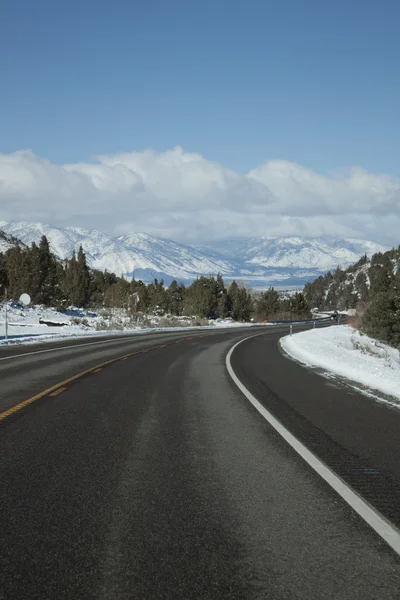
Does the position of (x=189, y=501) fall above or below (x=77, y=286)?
below

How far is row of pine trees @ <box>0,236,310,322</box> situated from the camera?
2446 inches

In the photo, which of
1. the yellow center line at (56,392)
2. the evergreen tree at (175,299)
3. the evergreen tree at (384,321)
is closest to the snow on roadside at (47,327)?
the yellow center line at (56,392)

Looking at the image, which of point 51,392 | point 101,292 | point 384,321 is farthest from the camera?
point 101,292

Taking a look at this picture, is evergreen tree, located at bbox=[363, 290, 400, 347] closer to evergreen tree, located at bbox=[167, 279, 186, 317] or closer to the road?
the road

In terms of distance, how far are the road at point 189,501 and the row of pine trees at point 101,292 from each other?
165ft

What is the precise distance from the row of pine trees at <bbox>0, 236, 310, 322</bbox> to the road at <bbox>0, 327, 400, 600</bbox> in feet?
165

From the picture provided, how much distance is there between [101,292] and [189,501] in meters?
110

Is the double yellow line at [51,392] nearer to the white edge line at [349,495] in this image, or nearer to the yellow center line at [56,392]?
the yellow center line at [56,392]

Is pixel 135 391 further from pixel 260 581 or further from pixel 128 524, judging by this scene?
pixel 260 581

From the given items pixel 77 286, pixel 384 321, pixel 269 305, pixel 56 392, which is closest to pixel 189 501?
pixel 56 392

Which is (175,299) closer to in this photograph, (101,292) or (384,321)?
(101,292)

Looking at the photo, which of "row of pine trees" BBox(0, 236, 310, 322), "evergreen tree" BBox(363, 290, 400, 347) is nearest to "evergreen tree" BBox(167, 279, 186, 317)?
"row of pine trees" BBox(0, 236, 310, 322)

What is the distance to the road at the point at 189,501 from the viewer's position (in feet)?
9.31

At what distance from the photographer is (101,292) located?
112 meters
